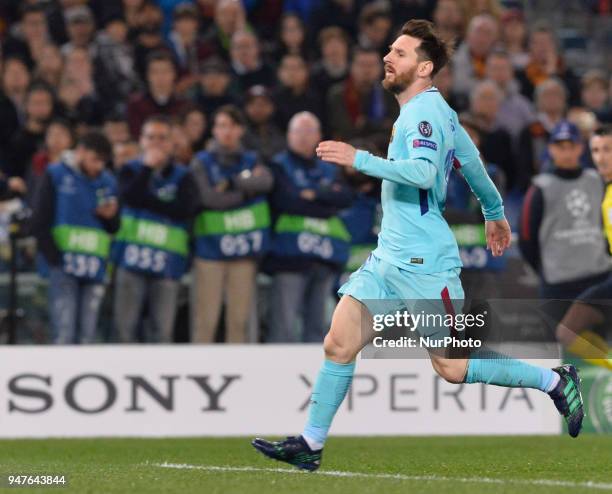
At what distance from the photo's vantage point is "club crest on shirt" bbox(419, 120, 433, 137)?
6.98 meters

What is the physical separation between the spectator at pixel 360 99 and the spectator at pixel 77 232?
2.99 metres

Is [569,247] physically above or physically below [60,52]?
below

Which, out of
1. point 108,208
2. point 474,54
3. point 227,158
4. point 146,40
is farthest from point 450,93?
point 108,208

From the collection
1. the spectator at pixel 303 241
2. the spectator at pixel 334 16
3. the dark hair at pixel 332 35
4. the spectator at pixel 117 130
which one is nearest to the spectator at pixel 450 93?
the dark hair at pixel 332 35

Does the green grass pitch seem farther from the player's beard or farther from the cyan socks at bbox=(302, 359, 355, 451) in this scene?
the player's beard

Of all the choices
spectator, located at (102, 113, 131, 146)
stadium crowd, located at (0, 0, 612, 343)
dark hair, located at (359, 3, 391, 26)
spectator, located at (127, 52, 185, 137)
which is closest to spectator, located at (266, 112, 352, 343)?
stadium crowd, located at (0, 0, 612, 343)

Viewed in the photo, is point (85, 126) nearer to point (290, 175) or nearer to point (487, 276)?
point (290, 175)

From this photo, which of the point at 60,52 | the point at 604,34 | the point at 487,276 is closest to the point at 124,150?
the point at 60,52

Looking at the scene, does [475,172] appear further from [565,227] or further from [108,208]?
[108,208]

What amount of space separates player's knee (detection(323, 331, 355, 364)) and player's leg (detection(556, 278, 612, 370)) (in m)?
4.00

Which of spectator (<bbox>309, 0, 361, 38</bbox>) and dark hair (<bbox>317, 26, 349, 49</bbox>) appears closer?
dark hair (<bbox>317, 26, 349, 49</bbox>)

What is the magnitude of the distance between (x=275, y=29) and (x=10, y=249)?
17.0ft

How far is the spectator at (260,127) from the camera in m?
13.5

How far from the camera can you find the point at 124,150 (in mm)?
12953
